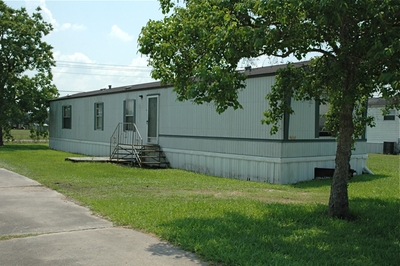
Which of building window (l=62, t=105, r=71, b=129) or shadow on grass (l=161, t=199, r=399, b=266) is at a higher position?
building window (l=62, t=105, r=71, b=129)

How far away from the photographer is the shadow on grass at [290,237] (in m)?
5.19

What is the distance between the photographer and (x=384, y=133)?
3033cm

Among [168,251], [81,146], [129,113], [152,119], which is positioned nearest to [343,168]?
[168,251]

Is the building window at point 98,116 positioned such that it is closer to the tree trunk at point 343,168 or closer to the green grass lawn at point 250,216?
the green grass lawn at point 250,216

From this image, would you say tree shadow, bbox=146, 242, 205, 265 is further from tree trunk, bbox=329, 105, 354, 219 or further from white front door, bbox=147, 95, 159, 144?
white front door, bbox=147, 95, 159, 144

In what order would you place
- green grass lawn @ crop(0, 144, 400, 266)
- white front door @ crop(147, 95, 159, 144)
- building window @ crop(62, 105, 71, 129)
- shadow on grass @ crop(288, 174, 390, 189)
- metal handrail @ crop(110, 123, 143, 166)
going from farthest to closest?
1. building window @ crop(62, 105, 71, 129)
2. white front door @ crop(147, 95, 159, 144)
3. metal handrail @ crop(110, 123, 143, 166)
4. shadow on grass @ crop(288, 174, 390, 189)
5. green grass lawn @ crop(0, 144, 400, 266)

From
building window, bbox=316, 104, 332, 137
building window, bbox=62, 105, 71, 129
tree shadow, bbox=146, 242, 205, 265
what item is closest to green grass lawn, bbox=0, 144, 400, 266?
tree shadow, bbox=146, 242, 205, 265

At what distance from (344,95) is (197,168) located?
30.3 feet

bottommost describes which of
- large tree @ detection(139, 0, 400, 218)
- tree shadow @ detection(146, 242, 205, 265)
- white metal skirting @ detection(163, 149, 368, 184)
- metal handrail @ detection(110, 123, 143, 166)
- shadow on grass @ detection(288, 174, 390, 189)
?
tree shadow @ detection(146, 242, 205, 265)

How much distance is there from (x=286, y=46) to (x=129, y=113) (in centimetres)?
1402

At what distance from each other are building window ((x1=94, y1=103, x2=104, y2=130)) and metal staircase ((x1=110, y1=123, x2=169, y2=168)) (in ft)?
7.25

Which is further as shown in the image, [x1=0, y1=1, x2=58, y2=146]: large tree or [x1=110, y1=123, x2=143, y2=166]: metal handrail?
[x1=0, y1=1, x2=58, y2=146]: large tree

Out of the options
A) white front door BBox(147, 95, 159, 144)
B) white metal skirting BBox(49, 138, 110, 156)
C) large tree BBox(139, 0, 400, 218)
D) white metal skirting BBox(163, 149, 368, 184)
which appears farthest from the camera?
white metal skirting BBox(49, 138, 110, 156)

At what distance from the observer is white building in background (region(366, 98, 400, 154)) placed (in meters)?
29.0
